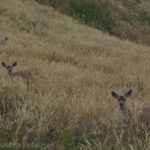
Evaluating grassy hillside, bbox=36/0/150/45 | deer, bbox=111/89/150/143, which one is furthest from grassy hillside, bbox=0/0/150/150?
grassy hillside, bbox=36/0/150/45

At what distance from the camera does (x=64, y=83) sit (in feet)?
31.4

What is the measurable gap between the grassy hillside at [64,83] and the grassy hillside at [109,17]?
324cm

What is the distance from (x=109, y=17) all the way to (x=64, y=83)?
61.5ft

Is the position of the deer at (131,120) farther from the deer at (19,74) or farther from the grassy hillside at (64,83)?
the deer at (19,74)

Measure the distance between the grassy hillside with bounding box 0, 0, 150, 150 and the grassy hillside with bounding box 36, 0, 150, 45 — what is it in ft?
10.6

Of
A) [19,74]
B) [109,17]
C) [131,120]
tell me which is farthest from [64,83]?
[109,17]

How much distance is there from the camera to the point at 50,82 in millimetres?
9398

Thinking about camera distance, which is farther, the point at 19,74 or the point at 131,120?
the point at 19,74

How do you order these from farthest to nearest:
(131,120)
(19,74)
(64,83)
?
(19,74) → (64,83) → (131,120)

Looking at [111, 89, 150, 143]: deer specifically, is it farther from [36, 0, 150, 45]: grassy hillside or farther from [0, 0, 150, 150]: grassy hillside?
[36, 0, 150, 45]: grassy hillside

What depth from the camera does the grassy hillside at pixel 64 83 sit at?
5.75m

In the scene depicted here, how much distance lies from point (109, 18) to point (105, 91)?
18537mm

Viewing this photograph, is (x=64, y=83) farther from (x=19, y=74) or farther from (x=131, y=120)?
(x=131, y=120)

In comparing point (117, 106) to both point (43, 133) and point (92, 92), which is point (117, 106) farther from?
point (43, 133)
